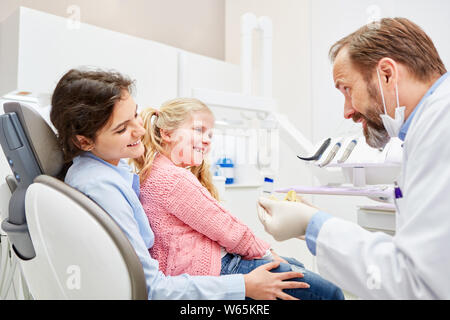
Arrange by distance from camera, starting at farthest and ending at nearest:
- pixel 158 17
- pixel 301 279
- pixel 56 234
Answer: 1. pixel 158 17
2. pixel 301 279
3. pixel 56 234

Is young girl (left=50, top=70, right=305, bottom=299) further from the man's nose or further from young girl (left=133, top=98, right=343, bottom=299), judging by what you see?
the man's nose

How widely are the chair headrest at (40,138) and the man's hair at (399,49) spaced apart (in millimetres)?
825

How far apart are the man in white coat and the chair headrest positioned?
1.81ft

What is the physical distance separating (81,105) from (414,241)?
0.77 m

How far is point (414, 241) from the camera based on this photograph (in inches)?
24.8

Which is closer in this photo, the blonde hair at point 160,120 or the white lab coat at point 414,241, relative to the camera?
the white lab coat at point 414,241

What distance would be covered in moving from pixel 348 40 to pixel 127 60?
1.55 m

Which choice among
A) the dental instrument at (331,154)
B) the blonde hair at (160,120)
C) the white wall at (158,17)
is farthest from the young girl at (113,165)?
the white wall at (158,17)

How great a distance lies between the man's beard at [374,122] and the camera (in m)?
0.93

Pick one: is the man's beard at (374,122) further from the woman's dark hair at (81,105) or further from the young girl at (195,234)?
the woman's dark hair at (81,105)

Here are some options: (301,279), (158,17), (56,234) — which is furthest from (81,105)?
(158,17)

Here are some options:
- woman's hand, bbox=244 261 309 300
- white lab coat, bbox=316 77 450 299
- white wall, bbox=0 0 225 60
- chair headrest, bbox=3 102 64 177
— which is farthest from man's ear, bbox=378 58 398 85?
white wall, bbox=0 0 225 60

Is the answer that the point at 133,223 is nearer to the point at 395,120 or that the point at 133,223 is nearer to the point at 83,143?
the point at 83,143
